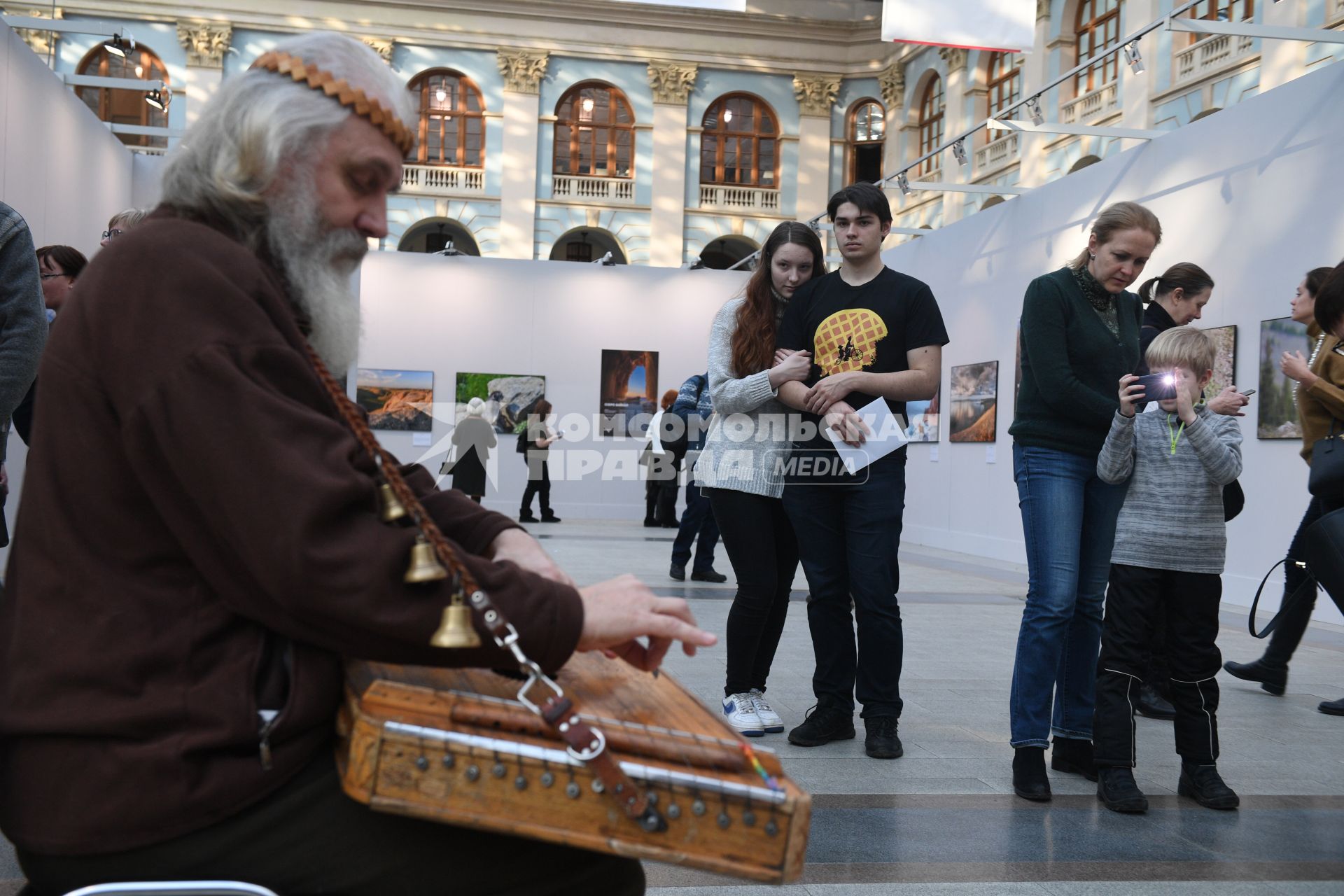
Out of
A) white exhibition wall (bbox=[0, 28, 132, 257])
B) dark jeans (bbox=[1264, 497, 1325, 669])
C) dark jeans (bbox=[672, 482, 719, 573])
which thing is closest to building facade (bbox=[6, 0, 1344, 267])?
white exhibition wall (bbox=[0, 28, 132, 257])

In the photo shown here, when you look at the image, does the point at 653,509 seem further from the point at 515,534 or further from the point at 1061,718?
the point at 515,534

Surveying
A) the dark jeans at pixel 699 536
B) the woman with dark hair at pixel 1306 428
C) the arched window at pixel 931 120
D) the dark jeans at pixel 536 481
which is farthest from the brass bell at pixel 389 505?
the arched window at pixel 931 120

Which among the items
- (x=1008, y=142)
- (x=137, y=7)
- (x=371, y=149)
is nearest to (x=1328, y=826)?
(x=371, y=149)

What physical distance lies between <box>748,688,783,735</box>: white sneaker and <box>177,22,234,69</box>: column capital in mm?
28582

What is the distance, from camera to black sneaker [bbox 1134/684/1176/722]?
5.02 m

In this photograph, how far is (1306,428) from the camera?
5.40 meters

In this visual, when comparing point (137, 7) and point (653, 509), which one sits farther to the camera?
point (137, 7)

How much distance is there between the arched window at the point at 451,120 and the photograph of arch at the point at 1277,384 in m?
24.1

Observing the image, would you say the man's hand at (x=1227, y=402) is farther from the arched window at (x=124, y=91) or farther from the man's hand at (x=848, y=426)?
the arched window at (x=124, y=91)

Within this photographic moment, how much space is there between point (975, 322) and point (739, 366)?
1080 cm

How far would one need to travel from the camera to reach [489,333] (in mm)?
19688

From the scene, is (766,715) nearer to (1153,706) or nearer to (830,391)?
(830,391)

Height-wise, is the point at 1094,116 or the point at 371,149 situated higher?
the point at 1094,116

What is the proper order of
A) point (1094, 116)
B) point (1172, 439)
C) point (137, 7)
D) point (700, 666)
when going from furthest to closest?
1. point (137, 7)
2. point (1094, 116)
3. point (700, 666)
4. point (1172, 439)
